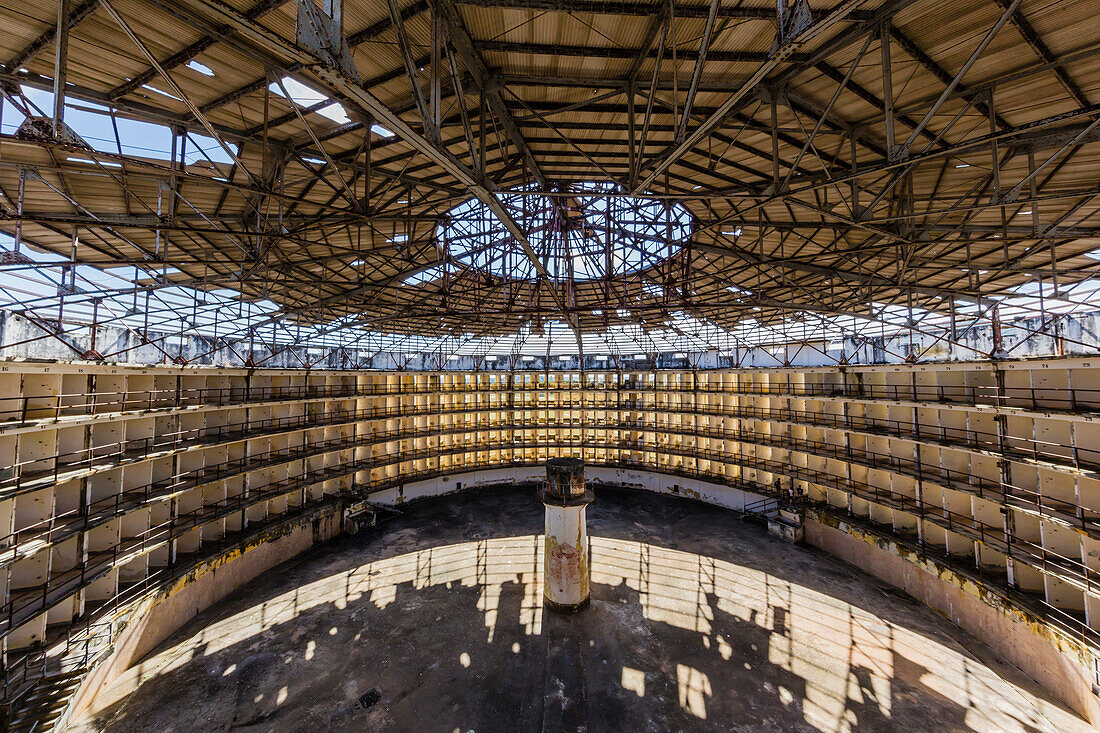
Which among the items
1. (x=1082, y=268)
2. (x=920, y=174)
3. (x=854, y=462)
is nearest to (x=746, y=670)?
(x=854, y=462)

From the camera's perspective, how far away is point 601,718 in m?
10.4

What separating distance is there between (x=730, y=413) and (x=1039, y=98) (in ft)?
69.5

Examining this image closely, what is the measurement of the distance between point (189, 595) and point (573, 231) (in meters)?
23.3

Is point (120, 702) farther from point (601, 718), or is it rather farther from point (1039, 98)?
point (1039, 98)

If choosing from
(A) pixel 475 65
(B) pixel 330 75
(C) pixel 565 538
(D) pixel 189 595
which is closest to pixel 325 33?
(B) pixel 330 75

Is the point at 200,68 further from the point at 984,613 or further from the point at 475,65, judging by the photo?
the point at 984,613

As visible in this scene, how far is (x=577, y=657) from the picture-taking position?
41.2ft

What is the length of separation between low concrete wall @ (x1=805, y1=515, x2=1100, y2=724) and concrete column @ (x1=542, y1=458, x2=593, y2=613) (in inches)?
516

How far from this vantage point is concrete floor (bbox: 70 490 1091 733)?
10.5 meters

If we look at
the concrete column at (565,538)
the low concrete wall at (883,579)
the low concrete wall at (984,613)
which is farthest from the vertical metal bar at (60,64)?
the low concrete wall at (984,613)

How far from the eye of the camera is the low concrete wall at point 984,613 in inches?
418

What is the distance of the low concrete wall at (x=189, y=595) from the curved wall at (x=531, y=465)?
0.52 m

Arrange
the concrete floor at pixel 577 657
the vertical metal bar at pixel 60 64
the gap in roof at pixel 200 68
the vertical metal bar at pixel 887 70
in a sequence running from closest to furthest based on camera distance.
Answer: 1. the vertical metal bar at pixel 60 64
2. the vertical metal bar at pixel 887 70
3. the gap in roof at pixel 200 68
4. the concrete floor at pixel 577 657

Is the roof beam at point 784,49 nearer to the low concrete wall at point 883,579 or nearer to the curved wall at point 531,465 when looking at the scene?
the curved wall at point 531,465
